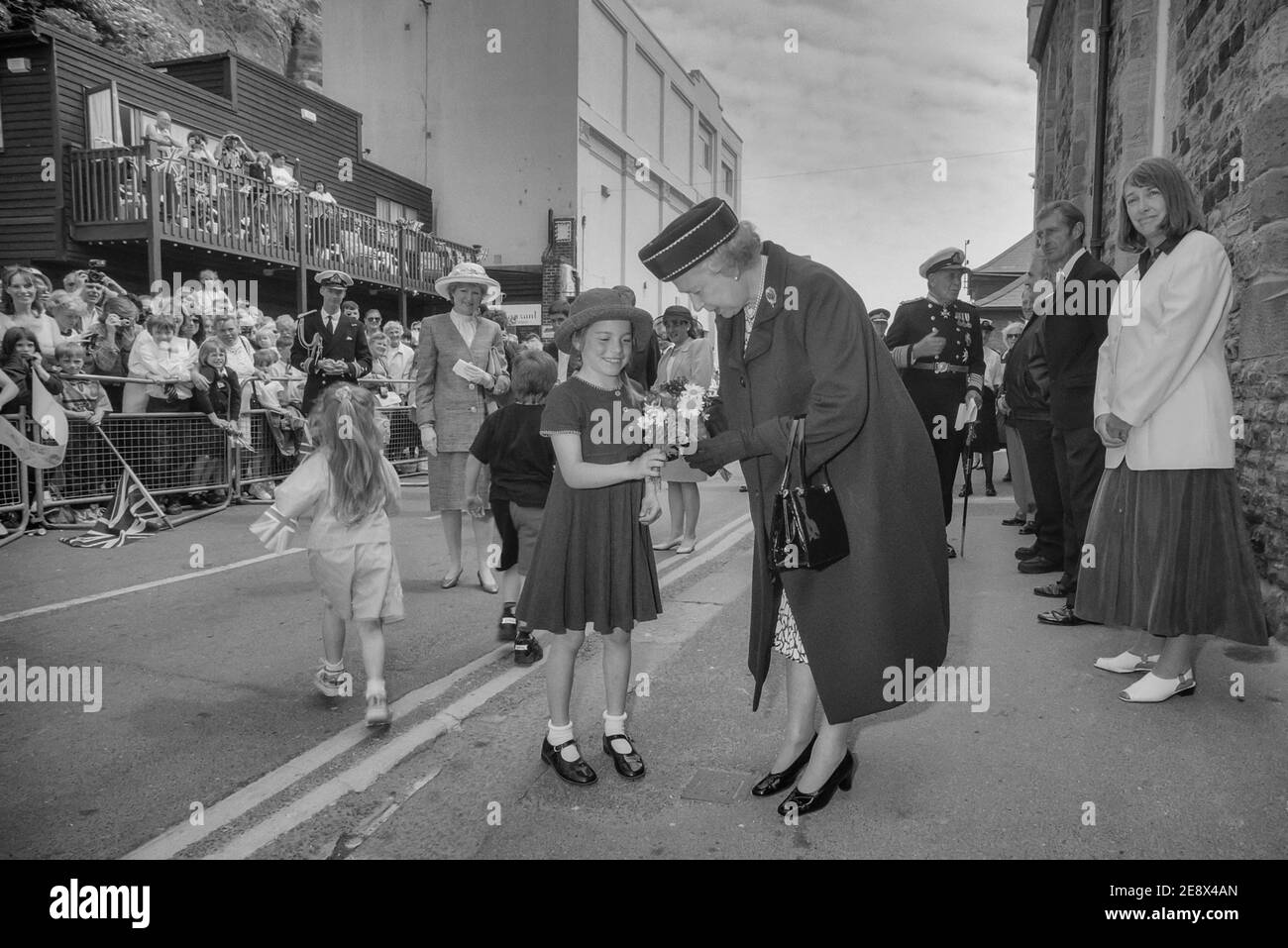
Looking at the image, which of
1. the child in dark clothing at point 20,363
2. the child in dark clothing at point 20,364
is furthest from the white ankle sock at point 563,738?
the child in dark clothing at point 20,363

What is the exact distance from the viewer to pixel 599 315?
11.1 ft

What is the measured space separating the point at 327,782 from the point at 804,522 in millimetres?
2015

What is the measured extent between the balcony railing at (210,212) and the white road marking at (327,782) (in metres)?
14.8

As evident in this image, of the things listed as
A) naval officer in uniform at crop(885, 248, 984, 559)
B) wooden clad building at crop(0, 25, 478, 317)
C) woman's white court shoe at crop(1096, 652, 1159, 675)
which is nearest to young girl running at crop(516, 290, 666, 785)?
woman's white court shoe at crop(1096, 652, 1159, 675)

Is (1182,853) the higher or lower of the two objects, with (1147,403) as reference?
lower

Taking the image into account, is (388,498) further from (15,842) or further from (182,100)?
(182,100)

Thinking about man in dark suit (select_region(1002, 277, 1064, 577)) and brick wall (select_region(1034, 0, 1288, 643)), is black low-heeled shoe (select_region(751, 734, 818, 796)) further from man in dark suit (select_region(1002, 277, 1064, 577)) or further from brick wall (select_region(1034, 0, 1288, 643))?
man in dark suit (select_region(1002, 277, 1064, 577))

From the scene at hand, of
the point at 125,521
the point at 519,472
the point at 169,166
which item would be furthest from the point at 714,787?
the point at 169,166

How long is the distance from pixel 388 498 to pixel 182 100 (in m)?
19.3

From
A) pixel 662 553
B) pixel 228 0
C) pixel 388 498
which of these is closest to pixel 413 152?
pixel 228 0

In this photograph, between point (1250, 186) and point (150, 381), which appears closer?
point (1250, 186)

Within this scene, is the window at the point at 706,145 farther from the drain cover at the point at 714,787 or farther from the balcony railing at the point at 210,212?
the drain cover at the point at 714,787

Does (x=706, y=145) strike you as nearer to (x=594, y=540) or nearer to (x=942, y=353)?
(x=942, y=353)

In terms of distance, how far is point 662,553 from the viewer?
784cm
